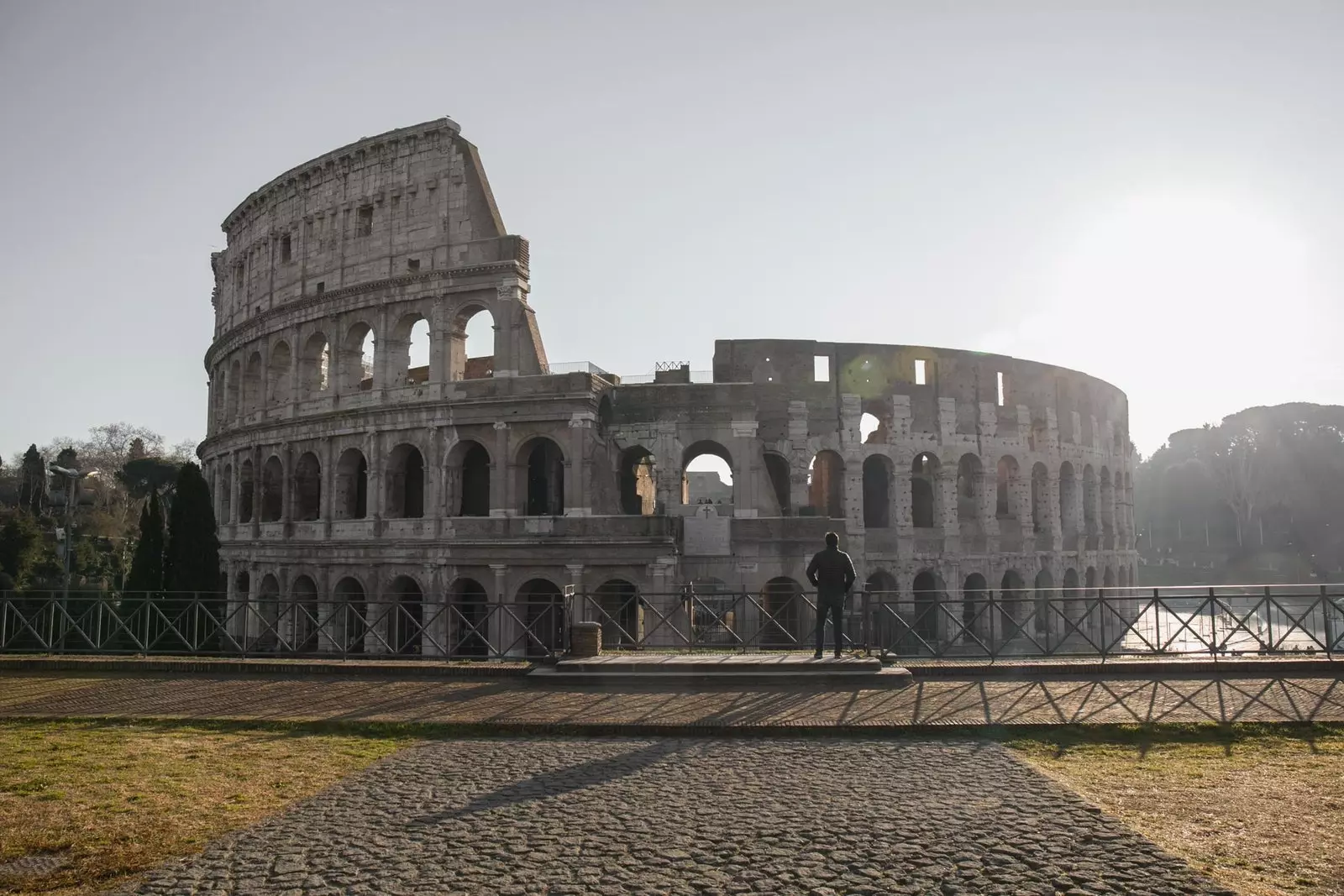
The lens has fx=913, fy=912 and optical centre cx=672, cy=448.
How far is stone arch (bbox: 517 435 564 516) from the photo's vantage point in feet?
87.3

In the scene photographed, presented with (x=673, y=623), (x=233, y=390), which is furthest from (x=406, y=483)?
(x=673, y=623)

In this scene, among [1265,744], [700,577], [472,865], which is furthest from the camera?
[700,577]

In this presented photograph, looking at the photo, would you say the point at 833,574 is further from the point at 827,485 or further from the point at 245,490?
the point at 245,490

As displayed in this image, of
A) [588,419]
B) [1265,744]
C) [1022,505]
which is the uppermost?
[588,419]

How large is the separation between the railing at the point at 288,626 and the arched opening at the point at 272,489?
328 cm

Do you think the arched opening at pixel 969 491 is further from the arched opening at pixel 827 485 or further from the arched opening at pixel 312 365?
the arched opening at pixel 312 365

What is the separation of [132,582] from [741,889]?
28.6 m

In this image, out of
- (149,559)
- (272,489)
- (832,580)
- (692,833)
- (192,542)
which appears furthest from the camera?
(272,489)

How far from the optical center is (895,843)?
5695 mm

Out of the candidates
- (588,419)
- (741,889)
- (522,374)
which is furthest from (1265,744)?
(522,374)

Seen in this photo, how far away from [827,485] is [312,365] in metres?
18.0

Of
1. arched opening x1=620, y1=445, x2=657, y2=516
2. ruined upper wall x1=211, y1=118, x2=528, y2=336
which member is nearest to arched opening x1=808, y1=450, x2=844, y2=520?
arched opening x1=620, y1=445, x2=657, y2=516

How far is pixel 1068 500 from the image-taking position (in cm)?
3516

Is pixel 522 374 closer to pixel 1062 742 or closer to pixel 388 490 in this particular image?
pixel 388 490
